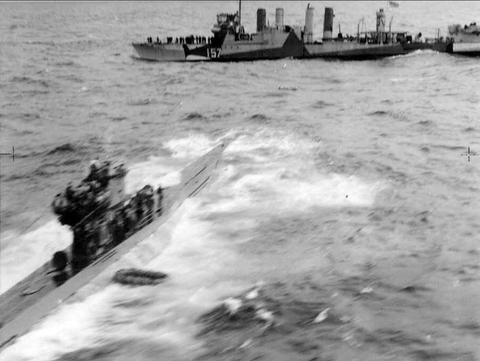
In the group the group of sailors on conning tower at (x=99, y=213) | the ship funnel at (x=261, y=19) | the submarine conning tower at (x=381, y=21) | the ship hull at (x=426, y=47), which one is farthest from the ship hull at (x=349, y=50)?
the group of sailors on conning tower at (x=99, y=213)

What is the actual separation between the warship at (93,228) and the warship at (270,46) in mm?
40055

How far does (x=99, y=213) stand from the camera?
14656mm

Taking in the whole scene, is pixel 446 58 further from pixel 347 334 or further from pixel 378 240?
pixel 347 334

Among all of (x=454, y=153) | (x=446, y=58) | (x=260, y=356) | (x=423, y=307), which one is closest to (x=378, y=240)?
(x=423, y=307)

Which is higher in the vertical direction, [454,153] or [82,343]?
[454,153]

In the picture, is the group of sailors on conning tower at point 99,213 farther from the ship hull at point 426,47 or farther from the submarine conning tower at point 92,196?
the ship hull at point 426,47

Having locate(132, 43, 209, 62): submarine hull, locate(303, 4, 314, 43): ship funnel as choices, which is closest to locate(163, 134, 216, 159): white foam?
locate(132, 43, 209, 62): submarine hull

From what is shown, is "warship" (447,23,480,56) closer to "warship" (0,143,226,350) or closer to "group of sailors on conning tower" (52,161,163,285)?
"warship" (0,143,226,350)

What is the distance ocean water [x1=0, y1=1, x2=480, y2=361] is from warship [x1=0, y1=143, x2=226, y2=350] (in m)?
0.43

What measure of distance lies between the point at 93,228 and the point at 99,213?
3.18 ft

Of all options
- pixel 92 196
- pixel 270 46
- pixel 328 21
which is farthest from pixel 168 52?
pixel 92 196

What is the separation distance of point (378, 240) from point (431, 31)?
307 feet

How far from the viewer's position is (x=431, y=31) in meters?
94.4

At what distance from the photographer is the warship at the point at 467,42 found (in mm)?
60469
